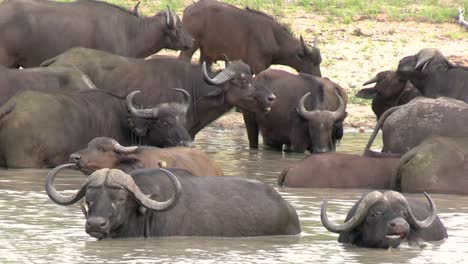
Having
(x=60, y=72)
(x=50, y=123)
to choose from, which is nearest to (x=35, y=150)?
(x=50, y=123)

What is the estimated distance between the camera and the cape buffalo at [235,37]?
74.9 feet

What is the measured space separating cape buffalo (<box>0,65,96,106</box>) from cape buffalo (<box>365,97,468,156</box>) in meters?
3.52

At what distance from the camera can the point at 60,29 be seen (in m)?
19.6

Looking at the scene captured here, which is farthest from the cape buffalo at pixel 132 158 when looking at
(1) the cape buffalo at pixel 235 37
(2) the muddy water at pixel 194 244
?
(1) the cape buffalo at pixel 235 37

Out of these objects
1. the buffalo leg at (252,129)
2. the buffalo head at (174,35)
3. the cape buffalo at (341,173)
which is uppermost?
the buffalo head at (174,35)

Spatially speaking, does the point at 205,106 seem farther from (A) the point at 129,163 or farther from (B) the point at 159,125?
(A) the point at 129,163

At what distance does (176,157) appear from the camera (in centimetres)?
1401

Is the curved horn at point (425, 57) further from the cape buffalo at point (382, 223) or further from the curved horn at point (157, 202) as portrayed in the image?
the curved horn at point (157, 202)

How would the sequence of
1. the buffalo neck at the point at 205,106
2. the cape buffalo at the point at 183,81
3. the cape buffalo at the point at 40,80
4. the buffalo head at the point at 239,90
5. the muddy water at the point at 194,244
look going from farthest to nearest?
the buffalo neck at the point at 205,106
the buffalo head at the point at 239,90
the cape buffalo at the point at 183,81
the cape buffalo at the point at 40,80
the muddy water at the point at 194,244

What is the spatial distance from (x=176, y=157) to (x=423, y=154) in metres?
2.42

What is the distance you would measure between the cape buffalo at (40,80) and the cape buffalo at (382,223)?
6.43 m

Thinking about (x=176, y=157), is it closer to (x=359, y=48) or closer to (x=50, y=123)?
(x=50, y=123)

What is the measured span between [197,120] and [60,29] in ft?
8.49

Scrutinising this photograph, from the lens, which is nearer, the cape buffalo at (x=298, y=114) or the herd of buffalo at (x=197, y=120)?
the herd of buffalo at (x=197, y=120)
